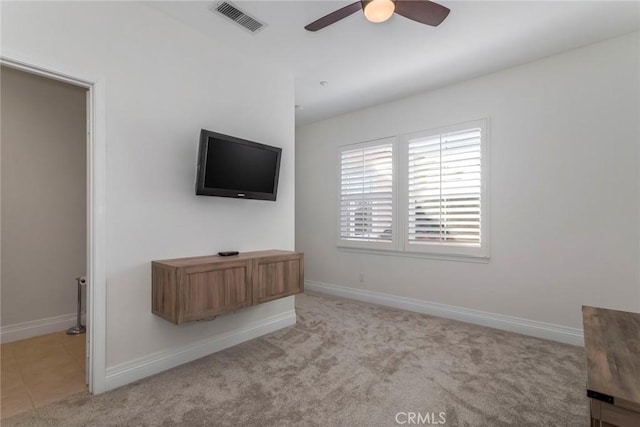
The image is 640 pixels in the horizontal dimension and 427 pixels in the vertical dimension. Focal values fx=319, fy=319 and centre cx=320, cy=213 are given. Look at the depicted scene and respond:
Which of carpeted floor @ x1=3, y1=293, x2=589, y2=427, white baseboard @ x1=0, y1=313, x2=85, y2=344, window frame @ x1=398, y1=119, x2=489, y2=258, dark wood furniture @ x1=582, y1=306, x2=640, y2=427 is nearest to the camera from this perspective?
dark wood furniture @ x1=582, y1=306, x2=640, y2=427

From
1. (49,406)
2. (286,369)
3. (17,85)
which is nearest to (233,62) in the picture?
(17,85)

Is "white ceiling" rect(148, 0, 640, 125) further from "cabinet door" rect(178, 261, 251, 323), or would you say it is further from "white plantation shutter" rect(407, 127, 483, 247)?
"cabinet door" rect(178, 261, 251, 323)

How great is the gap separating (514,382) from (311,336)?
1824 millimetres

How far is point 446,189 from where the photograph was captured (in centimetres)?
394

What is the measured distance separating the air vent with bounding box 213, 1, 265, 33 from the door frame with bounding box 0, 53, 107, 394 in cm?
107

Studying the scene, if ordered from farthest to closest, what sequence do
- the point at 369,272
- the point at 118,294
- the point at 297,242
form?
the point at 297,242 → the point at 369,272 → the point at 118,294

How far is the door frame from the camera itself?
2.27 metres

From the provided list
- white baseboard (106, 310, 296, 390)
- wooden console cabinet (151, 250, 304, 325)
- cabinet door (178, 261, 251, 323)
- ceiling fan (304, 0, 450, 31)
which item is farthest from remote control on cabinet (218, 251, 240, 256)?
ceiling fan (304, 0, 450, 31)

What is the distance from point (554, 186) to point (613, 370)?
2.60 metres

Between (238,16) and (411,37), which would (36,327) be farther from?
(411,37)

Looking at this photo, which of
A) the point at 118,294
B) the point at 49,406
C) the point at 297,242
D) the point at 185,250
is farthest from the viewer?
the point at 297,242

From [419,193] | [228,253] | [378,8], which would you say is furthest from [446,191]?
[228,253]

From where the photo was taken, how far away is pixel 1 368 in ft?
8.54

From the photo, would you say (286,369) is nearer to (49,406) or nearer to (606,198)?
(49,406)
